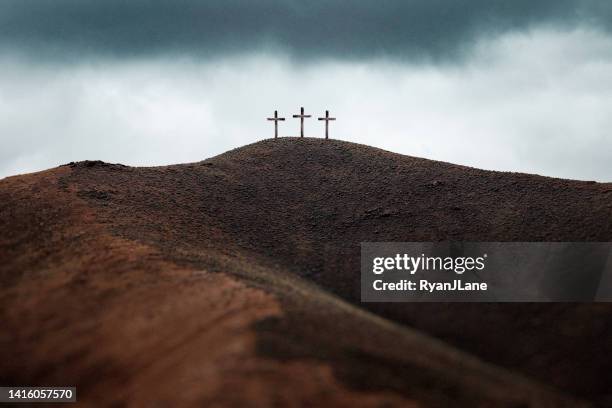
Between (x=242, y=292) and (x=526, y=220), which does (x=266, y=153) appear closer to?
(x=526, y=220)

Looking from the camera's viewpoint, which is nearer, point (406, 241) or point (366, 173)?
point (406, 241)

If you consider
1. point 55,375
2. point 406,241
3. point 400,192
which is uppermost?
point 400,192

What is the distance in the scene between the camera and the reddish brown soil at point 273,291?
575 inches

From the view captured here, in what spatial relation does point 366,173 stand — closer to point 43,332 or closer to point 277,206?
point 277,206

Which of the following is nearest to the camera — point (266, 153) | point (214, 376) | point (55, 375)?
point (214, 376)

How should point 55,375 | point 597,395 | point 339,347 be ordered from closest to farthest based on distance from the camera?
point 339,347, point 55,375, point 597,395

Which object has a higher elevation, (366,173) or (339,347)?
(366,173)

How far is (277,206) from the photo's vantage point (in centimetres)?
3622

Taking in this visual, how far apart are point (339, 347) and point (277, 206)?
70.4ft

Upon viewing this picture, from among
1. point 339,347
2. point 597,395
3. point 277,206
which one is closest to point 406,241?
point 277,206

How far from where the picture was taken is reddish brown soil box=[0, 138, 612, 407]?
14602mm

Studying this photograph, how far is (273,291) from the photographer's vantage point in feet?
63.9

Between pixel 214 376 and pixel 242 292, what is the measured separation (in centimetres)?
528

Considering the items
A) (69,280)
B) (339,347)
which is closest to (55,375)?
(69,280)
